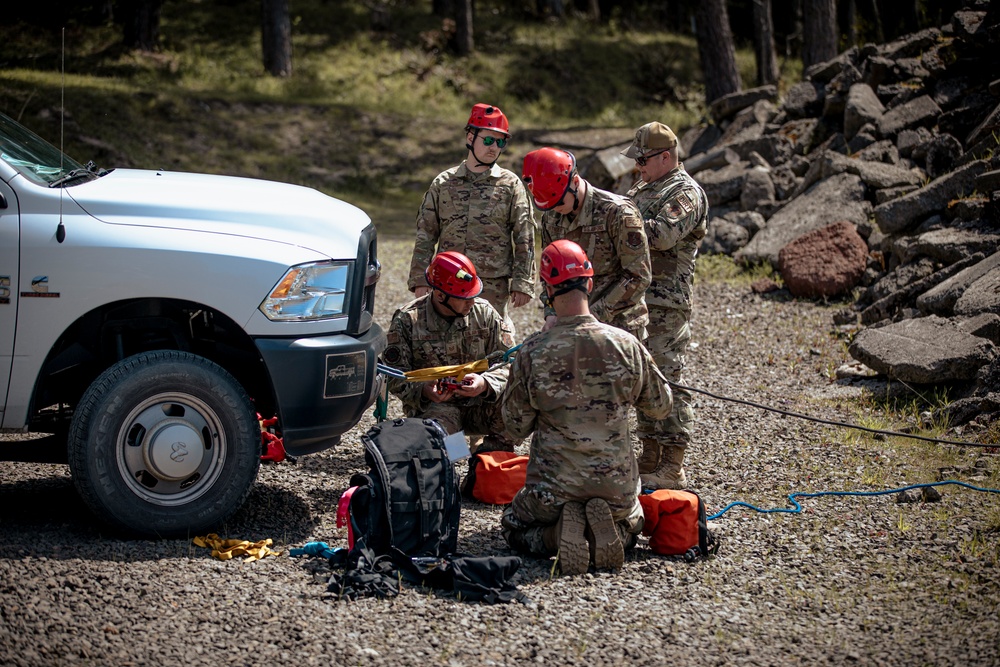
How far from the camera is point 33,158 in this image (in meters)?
5.07

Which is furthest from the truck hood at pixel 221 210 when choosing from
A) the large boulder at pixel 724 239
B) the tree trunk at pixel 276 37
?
the tree trunk at pixel 276 37

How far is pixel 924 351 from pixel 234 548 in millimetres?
5690

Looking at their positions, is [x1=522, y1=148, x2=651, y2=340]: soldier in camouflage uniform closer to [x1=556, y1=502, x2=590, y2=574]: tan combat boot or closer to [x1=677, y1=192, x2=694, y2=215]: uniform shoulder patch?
[x1=677, y1=192, x2=694, y2=215]: uniform shoulder patch

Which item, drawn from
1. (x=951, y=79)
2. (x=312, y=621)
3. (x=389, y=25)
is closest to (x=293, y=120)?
(x=389, y=25)

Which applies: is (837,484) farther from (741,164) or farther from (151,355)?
(741,164)

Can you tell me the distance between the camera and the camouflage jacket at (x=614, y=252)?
584cm

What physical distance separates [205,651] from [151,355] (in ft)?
5.24

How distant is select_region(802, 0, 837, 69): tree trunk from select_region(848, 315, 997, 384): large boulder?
10663mm

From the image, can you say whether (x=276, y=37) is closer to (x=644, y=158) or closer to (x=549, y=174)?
(x=644, y=158)

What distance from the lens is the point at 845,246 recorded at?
425 inches

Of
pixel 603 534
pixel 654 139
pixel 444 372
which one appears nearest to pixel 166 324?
pixel 444 372

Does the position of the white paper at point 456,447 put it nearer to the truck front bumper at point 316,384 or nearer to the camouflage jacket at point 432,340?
the truck front bumper at point 316,384

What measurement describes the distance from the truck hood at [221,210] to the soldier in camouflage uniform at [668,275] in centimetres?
201

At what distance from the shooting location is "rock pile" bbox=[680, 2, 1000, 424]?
320 inches
